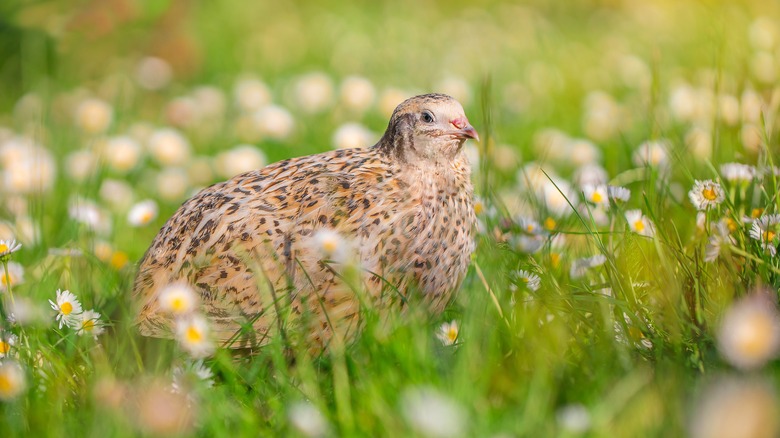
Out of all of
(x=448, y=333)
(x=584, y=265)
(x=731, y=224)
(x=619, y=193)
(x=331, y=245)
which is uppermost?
(x=331, y=245)

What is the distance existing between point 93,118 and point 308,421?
14.6 feet

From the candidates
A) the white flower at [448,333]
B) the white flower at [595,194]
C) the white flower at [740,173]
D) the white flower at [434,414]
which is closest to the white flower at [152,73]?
the white flower at [595,194]

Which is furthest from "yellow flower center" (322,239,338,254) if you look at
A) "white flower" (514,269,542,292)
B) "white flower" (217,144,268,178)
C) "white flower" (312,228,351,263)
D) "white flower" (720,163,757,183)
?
"white flower" (217,144,268,178)

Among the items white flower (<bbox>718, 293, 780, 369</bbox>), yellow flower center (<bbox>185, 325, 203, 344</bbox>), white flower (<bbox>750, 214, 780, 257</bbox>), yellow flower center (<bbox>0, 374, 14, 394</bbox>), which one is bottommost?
yellow flower center (<bbox>0, 374, 14, 394</bbox>)

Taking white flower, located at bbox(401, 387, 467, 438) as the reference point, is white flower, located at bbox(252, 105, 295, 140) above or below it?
below

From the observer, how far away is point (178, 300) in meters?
2.95

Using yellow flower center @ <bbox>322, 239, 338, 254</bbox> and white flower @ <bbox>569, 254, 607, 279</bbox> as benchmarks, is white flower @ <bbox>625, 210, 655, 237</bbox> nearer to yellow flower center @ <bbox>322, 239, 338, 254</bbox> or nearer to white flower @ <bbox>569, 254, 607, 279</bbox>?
white flower @ <bbox>569, 254, 607, 279</bbox>

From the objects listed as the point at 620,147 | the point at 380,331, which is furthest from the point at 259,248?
the point at 620,147

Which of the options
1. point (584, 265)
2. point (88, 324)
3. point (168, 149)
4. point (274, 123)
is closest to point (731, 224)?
point (584, 265)

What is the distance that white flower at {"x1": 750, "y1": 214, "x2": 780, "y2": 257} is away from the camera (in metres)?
2.90

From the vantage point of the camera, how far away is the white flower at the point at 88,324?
10.2 ft

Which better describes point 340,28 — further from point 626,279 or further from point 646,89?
point 626,279

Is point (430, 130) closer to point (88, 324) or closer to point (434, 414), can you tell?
point (88, 324)

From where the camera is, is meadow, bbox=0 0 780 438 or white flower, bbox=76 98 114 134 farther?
white flower, bbox=76 98 114 134
